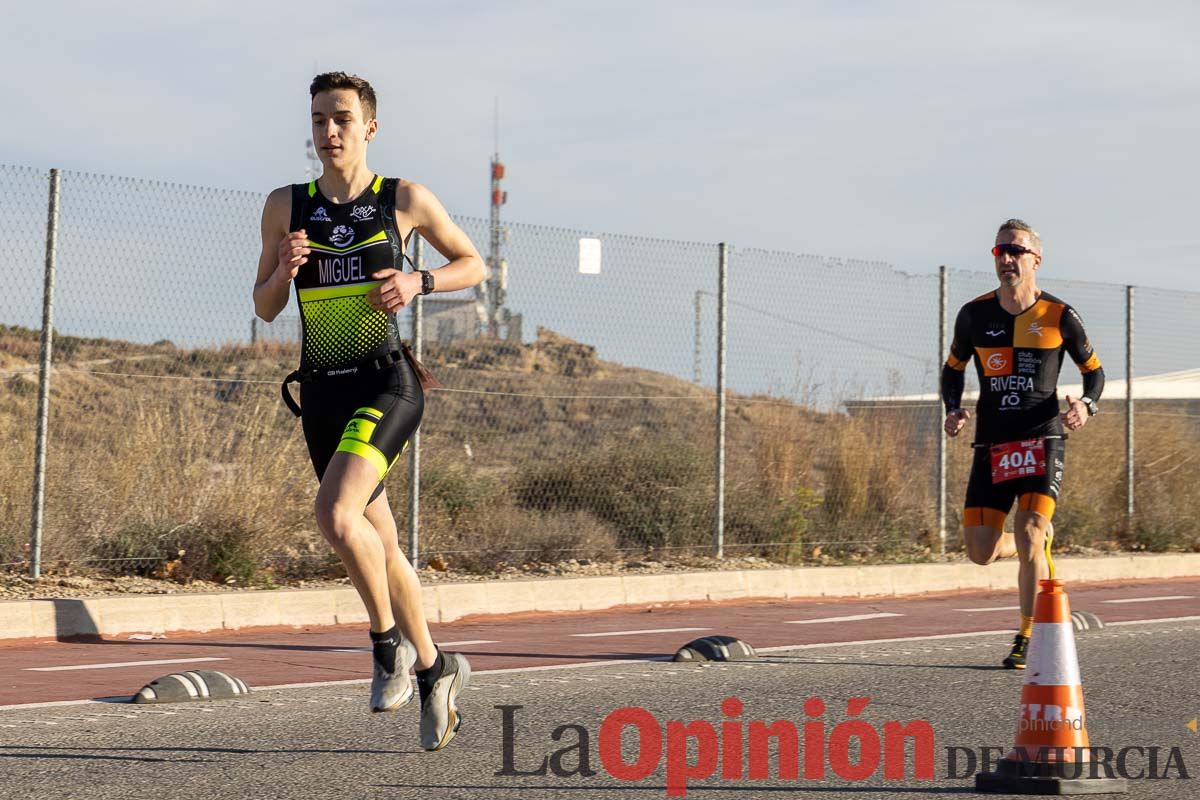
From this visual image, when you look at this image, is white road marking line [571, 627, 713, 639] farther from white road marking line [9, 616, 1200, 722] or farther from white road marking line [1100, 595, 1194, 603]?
white road marking line [1100, 595, 1194, 603]

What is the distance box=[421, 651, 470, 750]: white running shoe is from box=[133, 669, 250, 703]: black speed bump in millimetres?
1927

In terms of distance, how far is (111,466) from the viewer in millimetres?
12195

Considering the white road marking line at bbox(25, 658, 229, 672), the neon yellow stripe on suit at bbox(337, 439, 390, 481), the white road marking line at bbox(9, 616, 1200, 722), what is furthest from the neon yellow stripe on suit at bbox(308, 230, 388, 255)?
the white road marking line at bbox(25, 658, 229, 672)

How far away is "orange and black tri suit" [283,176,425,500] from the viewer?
5855mm

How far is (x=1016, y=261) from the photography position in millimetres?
9078

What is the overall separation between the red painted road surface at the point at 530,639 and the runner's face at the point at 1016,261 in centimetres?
211

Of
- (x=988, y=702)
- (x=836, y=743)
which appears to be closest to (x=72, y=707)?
(x=836, y=743)

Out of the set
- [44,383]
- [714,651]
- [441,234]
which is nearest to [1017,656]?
[714,651]

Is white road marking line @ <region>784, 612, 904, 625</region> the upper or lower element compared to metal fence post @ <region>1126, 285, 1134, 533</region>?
lower

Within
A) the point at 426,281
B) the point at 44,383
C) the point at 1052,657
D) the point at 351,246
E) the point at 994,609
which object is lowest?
the point at 994,609

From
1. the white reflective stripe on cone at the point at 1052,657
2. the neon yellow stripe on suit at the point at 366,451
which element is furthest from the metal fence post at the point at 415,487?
the white reflective stripe on cone at the point at 1052,657

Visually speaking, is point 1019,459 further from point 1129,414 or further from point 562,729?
point 1129,414

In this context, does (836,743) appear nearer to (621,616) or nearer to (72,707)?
(72,707)

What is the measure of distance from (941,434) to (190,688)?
1063 cm
